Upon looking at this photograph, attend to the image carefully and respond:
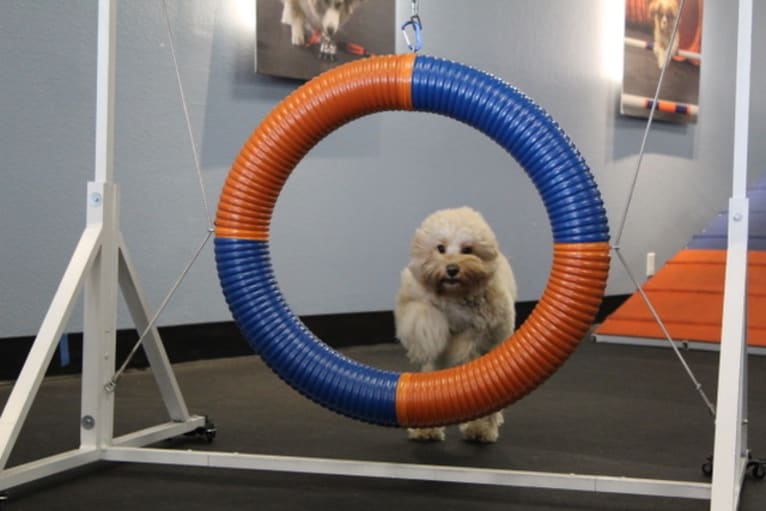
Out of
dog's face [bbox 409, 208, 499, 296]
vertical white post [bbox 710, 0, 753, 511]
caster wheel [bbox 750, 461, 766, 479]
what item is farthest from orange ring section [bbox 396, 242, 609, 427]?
→ caster wheel [bbox 750, 461, 766, 479]

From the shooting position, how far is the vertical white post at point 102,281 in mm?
2555

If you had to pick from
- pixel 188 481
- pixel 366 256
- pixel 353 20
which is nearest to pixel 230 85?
pixel 353 20

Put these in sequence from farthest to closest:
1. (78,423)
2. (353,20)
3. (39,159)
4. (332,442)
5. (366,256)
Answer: (366,256) → (353,20) → (39,159) → (78,423) → (332,442)

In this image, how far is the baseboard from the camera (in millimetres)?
3748

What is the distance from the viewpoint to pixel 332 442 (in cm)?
286

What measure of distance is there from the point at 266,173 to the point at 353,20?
8.34 ft

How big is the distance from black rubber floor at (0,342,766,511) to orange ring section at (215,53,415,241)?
0.61 meters

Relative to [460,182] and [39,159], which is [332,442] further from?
[460,182]

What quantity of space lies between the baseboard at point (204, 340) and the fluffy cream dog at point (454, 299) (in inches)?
63.8

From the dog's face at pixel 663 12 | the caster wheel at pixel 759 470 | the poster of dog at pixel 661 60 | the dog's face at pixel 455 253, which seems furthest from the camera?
the dog's face at pixel 663 12

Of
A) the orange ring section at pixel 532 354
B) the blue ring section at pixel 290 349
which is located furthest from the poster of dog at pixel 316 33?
the orange ring section at pixel 532 354

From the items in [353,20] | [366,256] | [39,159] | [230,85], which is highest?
[353,20]

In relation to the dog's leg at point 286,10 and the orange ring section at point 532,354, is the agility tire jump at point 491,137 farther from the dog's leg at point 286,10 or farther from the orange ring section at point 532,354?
the dog's leg at point 286,10

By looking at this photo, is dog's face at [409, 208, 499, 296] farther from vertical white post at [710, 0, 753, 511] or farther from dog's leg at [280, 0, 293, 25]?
dog's leg at [280, 0, 293, 25]
